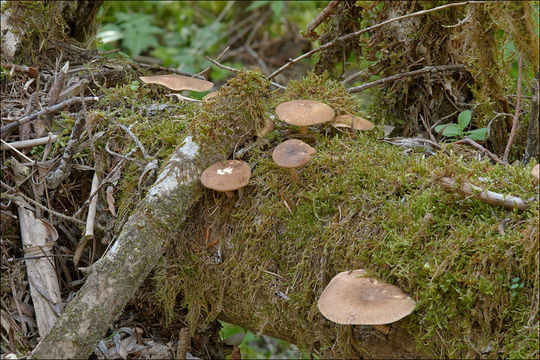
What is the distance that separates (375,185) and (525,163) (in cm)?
98

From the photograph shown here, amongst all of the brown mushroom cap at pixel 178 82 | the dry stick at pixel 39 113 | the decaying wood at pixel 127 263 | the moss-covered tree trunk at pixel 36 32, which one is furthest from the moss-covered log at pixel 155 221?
the moss-covered tree trunk at pixel 36 32

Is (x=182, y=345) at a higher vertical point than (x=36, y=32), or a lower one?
lower

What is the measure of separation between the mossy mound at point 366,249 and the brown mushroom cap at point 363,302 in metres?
0.09

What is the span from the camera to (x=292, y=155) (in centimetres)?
287

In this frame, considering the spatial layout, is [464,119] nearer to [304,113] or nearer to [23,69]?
[304,113]

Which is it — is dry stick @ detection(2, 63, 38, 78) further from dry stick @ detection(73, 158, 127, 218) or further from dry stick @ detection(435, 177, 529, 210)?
dry stick @ detection(435, 177, 529, 210)

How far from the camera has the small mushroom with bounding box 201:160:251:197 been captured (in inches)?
115

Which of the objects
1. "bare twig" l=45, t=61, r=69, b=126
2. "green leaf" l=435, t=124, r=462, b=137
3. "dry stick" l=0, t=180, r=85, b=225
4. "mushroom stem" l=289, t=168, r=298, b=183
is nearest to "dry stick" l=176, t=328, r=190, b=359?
"dry stick" l=0, t=180, r=85, b=225

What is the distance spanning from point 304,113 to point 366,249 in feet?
3.21

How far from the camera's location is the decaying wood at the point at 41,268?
10.7 feet

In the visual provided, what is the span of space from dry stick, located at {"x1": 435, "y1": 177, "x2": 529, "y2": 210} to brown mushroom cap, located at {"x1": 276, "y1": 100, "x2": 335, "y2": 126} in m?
0.92

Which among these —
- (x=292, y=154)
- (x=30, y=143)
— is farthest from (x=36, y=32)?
(x=292, y=154)

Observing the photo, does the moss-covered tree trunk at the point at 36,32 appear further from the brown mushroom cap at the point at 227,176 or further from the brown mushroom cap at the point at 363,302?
the brown mushroom cap at the point at 363,302

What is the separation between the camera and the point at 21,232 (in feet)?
11.3
